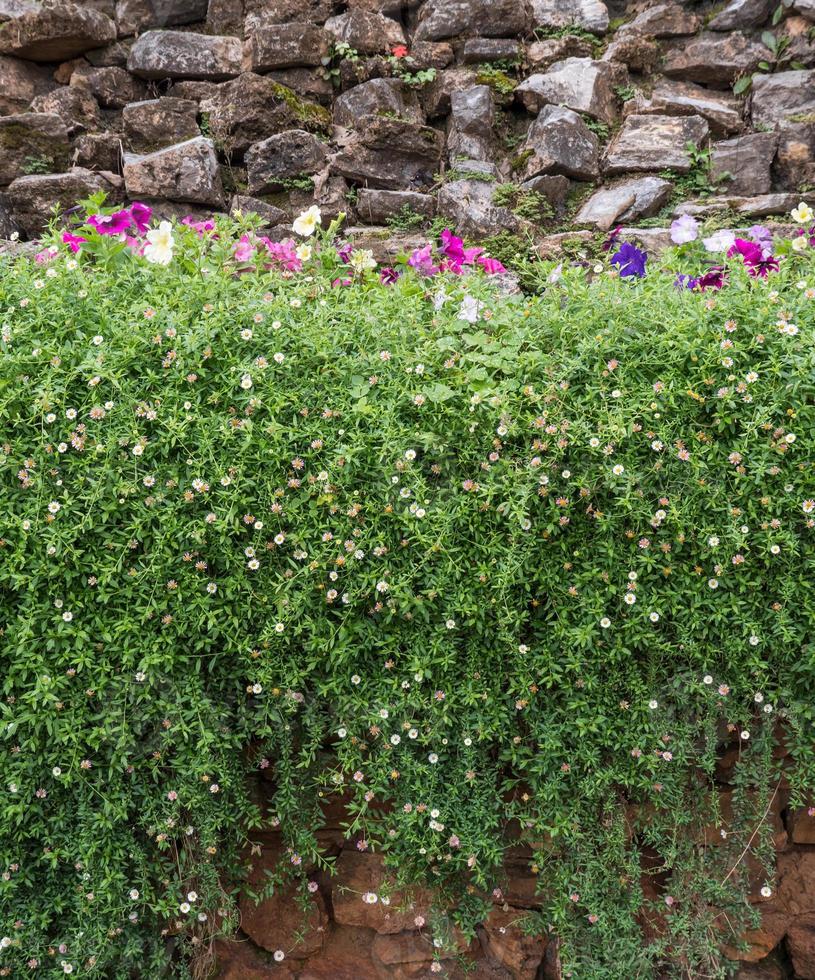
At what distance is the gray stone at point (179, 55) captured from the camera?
19.2ft

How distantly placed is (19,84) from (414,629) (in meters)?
5.52

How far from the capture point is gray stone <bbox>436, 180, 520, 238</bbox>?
534 centimetres

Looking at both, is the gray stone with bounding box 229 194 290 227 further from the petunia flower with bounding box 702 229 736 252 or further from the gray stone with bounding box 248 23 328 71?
the petunia flower with bounding box 702 229 736 252

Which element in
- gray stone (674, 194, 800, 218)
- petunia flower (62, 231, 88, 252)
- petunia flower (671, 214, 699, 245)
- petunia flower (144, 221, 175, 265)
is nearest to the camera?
petunia flower (144, 221, 175, 265)

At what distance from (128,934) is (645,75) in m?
5.96

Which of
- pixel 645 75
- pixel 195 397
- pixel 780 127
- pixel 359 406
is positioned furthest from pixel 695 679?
pixel 645 75

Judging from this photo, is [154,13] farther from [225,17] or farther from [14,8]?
[14,8]

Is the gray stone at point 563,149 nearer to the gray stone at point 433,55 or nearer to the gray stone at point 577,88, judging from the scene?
the gray stone at point 577,88

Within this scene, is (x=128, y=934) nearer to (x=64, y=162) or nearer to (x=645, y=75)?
(x=64, y=162)

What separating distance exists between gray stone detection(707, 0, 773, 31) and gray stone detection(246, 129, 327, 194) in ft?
9.34

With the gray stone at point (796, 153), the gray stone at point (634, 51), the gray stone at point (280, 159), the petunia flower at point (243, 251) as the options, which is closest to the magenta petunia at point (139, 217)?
the petunia flower at point (243, 251)

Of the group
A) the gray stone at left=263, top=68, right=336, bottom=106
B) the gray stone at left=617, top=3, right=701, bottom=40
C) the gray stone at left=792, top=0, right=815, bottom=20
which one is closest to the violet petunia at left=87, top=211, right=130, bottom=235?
the gray stone at left=263, top=68, right=336, bottom=106

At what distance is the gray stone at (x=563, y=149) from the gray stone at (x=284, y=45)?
5.42 ft

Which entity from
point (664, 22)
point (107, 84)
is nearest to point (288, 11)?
point (107, 84)
